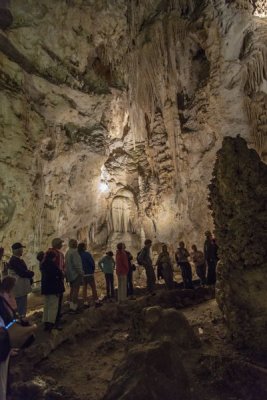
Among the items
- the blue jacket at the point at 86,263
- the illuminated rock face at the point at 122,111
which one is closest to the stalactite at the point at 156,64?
the illuminated rock face at the point at 122,111

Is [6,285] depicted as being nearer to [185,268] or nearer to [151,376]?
[151,376]

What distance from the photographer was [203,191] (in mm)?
13484

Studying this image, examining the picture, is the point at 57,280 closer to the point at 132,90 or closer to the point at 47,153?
the point at 47,153

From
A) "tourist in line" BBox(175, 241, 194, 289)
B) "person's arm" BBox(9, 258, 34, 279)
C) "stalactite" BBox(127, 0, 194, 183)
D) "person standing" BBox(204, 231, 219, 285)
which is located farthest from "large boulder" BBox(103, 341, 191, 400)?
"stalactite" BBox(127, 0, 194, 183)

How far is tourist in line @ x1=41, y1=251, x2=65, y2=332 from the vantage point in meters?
5.32

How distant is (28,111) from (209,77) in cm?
662

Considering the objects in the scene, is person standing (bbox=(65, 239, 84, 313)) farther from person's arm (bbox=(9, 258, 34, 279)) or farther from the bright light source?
the bright light source

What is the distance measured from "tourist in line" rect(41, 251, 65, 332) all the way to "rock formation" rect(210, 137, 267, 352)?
2.48m

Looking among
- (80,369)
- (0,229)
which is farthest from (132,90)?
(80,369)

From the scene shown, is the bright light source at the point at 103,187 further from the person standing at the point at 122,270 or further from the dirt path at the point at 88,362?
the dirt path at the point at 88,362

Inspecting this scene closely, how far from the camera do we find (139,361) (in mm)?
3424

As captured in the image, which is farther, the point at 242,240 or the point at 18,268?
the point at 18,268

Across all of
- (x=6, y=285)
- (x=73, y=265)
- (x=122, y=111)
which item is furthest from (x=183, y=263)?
(x=122, y=111)

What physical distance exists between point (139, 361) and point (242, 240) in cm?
205
